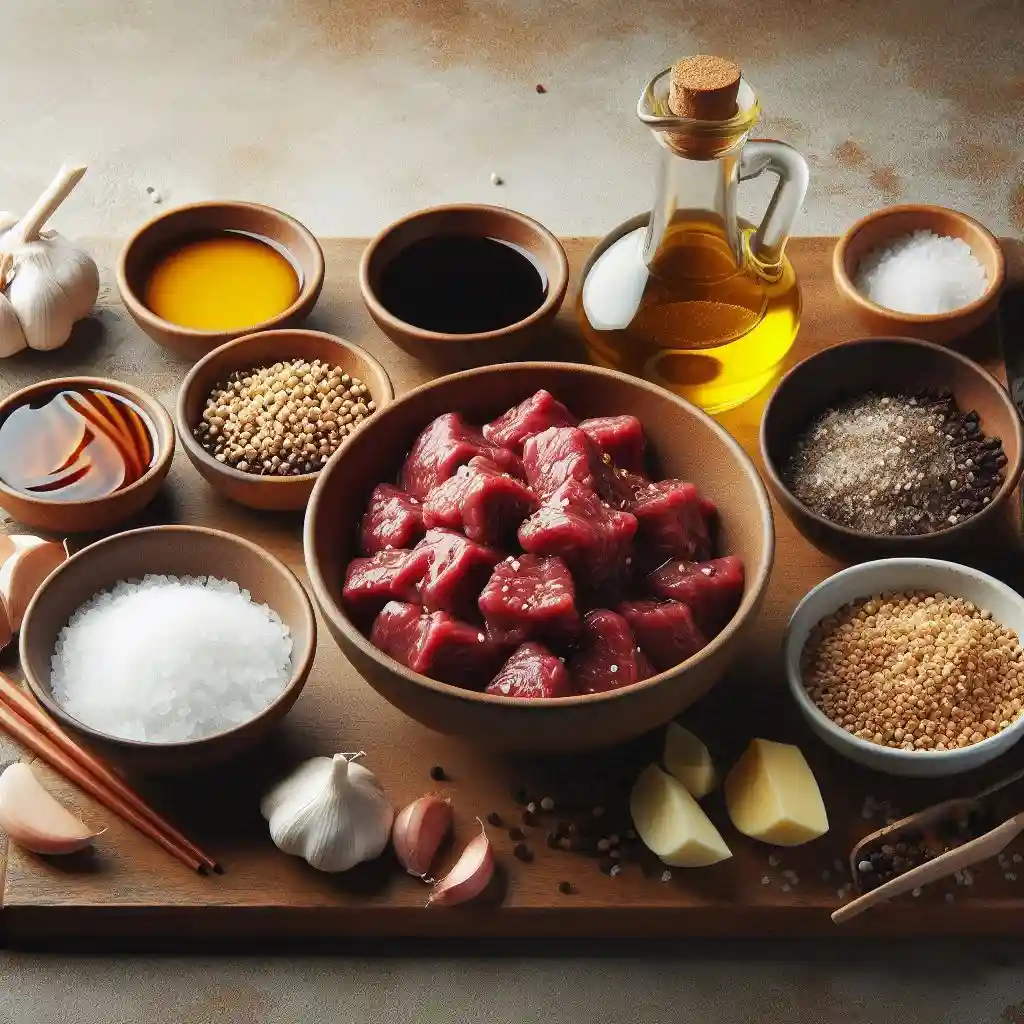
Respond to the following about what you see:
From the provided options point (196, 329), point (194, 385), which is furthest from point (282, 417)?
point (196, 329)

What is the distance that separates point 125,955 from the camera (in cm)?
210

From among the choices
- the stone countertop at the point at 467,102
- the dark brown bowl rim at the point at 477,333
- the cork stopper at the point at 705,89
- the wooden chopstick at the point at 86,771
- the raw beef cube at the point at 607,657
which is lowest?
the stone countertop at the point at 467,102

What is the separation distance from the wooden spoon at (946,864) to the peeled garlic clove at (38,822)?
110cm

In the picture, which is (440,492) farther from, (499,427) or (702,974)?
(702,974)

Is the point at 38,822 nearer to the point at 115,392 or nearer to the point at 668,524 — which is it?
the point at 115,392

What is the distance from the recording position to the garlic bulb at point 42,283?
2.65 meters

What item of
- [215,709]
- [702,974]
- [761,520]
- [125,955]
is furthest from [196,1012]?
[761,520]

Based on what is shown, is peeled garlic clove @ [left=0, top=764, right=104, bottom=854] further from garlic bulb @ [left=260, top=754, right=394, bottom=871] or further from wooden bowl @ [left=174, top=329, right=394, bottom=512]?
wooden bowl @ [left=174, top=329, right=394, bottom=512]

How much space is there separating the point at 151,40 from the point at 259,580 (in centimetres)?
278

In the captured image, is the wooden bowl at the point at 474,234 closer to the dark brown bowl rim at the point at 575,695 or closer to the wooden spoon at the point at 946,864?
the dark brown bowl rim at the point at 575,695

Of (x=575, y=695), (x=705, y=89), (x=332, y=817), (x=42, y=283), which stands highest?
(x=705, y=89)

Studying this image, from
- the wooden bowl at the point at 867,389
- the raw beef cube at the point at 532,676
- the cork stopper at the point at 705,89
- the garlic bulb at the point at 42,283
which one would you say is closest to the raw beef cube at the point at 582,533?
the raw beef cube at the point at 532,676

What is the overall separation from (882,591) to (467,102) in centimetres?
246

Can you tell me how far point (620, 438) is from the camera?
218 centimetres
